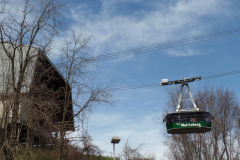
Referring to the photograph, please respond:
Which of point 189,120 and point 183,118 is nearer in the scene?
point 189,120

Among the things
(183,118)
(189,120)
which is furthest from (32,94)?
(189,120)

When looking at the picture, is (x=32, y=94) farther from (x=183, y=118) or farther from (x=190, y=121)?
(x=190, y=121)

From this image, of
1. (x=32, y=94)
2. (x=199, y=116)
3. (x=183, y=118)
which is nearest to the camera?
(x=32, y=94)

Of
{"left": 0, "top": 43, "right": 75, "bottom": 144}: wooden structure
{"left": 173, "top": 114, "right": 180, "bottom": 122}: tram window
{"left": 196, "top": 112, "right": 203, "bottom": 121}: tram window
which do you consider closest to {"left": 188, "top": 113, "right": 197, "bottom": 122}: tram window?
{"left": 196, "top": 112, "right": 203, "bottom": 121}: tram window

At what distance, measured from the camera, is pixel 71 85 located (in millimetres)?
15898

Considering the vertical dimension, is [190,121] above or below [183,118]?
below

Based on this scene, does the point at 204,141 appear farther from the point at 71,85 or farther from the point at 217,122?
the point at 71,85

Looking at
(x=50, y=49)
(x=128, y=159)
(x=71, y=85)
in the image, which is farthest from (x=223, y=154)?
(x=50, y=49)

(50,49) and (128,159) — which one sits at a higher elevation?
(50,49)

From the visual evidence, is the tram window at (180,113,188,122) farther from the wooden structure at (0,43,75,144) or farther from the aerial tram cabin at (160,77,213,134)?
the wooden structure at (0,43,75,144)

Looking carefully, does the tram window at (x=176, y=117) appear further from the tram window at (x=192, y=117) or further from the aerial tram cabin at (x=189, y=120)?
the tram window at (x=192, y=117)

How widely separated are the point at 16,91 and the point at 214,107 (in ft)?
96.0

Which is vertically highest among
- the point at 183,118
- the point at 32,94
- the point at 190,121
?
the point at 32,94

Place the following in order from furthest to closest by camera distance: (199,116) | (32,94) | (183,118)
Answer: (183,118) < (199,116) < (32,94)
